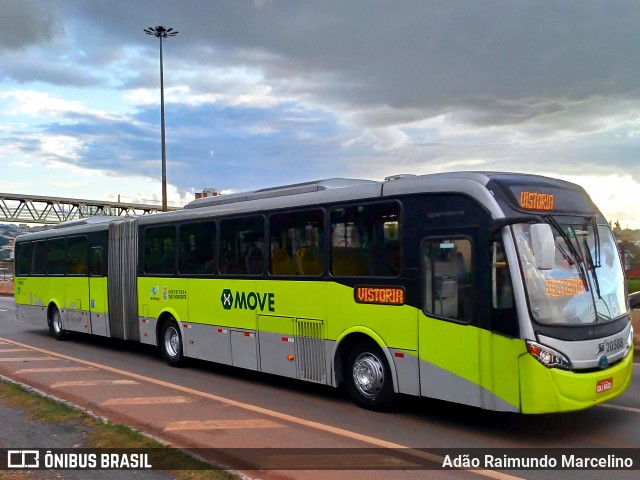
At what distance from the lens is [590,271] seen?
7469 mm

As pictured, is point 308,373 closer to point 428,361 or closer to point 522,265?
point 428,361

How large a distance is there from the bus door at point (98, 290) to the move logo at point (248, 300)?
18.2ft

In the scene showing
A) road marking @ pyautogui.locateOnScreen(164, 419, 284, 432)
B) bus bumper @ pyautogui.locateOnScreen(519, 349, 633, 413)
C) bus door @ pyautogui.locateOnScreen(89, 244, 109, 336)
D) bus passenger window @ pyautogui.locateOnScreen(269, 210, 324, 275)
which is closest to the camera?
bus bumper @ pyautogui.locateOnScreen(519, 349, 633, 413)

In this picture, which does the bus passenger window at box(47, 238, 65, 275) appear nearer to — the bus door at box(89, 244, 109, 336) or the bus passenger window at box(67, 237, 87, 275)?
the bus passenger window at box(67, 237, 87, 275)

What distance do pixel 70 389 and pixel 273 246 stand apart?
12.8 feet

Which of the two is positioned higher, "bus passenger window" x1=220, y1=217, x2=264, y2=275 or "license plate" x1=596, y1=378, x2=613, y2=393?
"bus passenger window" x1=220, y1=217, x2=264, y2=275

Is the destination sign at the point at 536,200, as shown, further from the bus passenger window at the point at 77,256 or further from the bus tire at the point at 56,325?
the bus tire at the point at 56,325

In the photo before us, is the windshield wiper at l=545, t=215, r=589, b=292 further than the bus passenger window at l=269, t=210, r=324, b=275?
No

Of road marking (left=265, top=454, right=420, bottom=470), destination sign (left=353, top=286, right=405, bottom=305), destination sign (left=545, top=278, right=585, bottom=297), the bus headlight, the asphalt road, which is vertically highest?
destination sign (left=545, top=278, right=585, bottom=297)

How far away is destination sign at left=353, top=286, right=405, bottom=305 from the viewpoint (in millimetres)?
8328

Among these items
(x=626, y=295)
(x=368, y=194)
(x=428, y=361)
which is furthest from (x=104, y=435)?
(x=626, y=295)

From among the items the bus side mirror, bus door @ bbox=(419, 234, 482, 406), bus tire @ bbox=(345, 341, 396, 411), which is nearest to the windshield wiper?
the bus side mirror

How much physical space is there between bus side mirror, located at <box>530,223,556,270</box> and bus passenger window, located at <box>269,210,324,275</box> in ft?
11.0

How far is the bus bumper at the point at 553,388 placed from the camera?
679 cm
